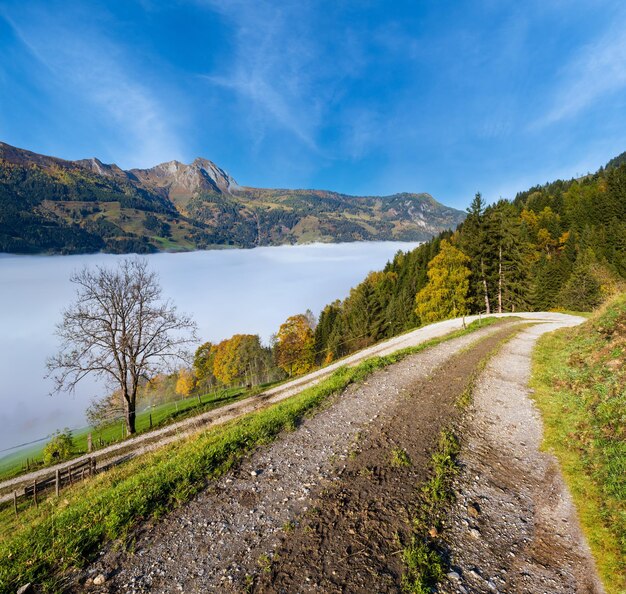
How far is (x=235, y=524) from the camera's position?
21.0 feet

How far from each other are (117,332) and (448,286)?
46.5 m

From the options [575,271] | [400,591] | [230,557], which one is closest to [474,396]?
[400,591]

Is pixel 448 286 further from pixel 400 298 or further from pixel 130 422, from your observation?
pixel 130 422

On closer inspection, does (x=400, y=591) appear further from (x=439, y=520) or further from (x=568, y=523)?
(x=568, y=523)

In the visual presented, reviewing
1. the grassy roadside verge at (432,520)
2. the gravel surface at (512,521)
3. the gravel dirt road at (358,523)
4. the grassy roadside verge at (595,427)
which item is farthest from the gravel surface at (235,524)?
the grassy roadside verge at (595,427)

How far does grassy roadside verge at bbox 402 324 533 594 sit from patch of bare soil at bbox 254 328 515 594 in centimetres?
16

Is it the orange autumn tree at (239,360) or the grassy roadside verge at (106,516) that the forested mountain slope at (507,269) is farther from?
the grassy roadside verge at (106,516)

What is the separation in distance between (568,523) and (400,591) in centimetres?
421

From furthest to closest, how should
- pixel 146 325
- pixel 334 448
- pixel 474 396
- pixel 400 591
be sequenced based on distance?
pixel 146 325
pixel 474 396
pixel 334 448
pixel 400 591

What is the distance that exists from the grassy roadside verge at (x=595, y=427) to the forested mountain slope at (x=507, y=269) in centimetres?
3486

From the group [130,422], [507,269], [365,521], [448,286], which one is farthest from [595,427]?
[507,269]

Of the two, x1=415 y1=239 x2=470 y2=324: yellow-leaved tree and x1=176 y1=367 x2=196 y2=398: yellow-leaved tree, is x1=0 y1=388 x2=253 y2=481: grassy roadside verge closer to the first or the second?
x1=176 y1=367 x2=196 y2=398: yellow-leaved tree

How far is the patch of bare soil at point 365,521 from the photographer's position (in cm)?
502

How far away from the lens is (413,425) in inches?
419
